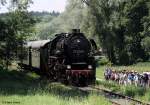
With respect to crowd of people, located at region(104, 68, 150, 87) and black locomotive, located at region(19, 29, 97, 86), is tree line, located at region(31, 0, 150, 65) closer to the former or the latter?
crowd of people, located at region(104, 68, 150, 87)

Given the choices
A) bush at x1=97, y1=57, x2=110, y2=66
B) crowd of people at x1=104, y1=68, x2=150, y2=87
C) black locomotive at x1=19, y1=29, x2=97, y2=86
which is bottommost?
bush at x1=97, y1=57, x2=110, y2=66

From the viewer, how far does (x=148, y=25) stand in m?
69.9

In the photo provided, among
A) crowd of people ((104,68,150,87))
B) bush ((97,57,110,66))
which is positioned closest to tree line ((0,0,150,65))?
bush ((97,57,110,66))

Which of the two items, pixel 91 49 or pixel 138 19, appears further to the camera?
pixel 138 19

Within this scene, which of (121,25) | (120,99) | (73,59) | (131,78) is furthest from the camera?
(121,25)

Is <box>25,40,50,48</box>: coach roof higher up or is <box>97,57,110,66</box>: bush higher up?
<box>25,40,50,48</box>: coach roof

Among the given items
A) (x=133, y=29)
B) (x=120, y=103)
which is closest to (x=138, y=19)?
(x=133, y=29)

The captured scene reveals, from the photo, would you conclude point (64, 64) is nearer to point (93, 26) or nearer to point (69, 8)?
point (93, 26)

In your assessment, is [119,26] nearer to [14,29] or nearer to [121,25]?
[121,25]

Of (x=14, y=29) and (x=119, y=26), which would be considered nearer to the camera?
(x=14, y=29)

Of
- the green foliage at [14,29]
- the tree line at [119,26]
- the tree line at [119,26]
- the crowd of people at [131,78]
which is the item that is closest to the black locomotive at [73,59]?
the crowd of people at [131,78]

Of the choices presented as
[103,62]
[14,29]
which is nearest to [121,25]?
[103,62]

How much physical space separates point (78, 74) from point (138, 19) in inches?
1782

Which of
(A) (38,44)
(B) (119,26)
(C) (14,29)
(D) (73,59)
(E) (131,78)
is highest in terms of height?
(B) (119,26)
